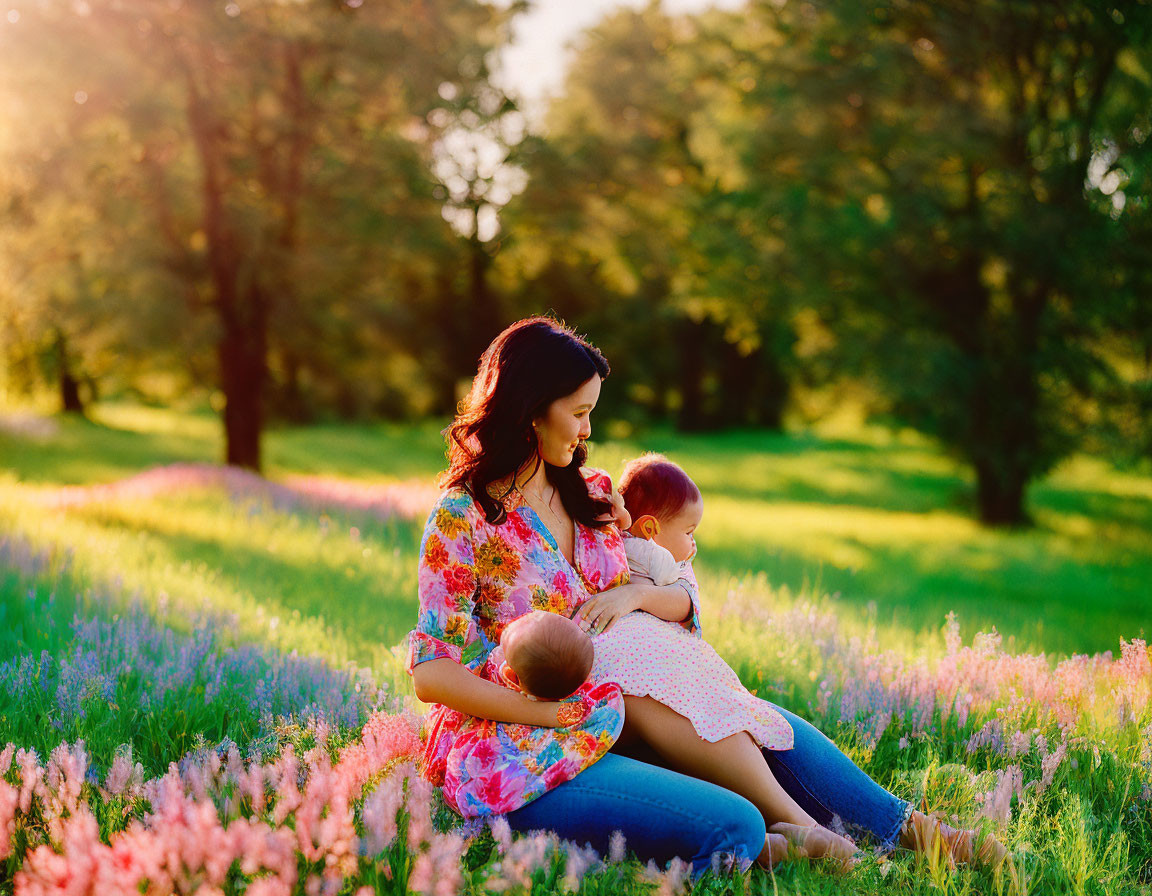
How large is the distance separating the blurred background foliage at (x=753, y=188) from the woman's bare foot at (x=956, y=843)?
11.9m

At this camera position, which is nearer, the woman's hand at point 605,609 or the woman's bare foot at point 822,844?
the woman's bare foot at point 822,844

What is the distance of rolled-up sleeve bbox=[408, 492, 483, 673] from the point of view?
117 inches

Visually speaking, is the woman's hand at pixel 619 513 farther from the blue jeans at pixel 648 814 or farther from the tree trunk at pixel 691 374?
the tree trunk at pixel 691 374

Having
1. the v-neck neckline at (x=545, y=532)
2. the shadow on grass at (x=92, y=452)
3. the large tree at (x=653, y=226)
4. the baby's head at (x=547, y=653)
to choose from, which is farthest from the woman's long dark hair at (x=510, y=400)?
the large tree at (x=653, y=226)

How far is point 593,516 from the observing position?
347 centimetres

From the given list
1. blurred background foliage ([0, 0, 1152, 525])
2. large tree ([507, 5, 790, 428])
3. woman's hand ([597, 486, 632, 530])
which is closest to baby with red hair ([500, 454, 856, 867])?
woman's hand ([597, 486, 632, 530])

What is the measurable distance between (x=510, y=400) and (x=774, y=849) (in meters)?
1.79

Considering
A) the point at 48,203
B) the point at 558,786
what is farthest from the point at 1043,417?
the point at 48,203

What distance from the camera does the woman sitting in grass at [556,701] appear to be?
279 cm

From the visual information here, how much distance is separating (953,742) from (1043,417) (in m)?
12.5

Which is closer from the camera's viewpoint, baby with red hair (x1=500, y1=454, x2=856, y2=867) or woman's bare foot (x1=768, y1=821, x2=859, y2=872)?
baby with red hair (x1=500, y1=454, x2=856, y2=867)

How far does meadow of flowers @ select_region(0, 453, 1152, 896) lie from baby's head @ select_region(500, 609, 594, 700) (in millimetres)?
454

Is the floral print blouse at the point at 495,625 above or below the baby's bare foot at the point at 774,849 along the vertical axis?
above

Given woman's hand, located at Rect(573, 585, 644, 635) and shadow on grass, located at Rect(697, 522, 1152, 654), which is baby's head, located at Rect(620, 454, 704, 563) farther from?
shadow on grass, located at Rect(697, 522, 1152, 654)
